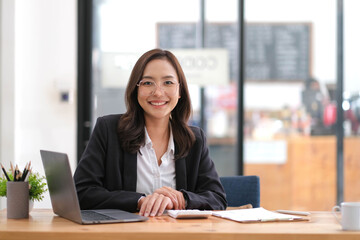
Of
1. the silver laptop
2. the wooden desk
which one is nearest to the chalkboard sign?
the silver laptop

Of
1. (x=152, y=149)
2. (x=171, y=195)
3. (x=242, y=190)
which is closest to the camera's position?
(x=171, y=195)

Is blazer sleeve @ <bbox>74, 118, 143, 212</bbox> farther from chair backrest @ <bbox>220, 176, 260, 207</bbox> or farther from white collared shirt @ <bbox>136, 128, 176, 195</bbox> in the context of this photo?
chair backrest @ <bbox>220, 176, 260, 207</bbox>

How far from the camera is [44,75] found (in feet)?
17.5

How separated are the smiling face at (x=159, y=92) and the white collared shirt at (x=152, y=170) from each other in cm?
14

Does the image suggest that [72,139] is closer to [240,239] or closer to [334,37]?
[334,37]

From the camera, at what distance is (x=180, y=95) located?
2.95 meters

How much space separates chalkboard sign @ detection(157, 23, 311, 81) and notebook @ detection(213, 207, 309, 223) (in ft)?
11.4

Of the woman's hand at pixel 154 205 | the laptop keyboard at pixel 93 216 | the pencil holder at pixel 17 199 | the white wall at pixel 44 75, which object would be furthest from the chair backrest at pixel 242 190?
the white wall at pixel 44 75

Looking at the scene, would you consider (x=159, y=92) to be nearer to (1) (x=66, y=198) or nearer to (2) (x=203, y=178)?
(2) (x=203, y=178)

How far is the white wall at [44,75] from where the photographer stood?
17.1 feet

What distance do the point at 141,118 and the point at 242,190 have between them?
63 cm

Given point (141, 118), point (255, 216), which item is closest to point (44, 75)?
point (141, 118)

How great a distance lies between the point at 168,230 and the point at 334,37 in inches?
168

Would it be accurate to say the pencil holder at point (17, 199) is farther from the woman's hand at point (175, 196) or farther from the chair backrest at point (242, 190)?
the chair backrest at point (242, 190)
